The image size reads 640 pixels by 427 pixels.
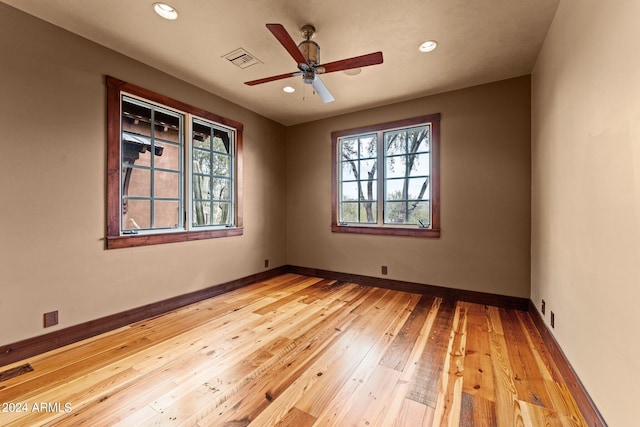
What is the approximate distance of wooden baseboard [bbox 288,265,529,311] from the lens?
317 centimetres

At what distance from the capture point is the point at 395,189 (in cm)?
398

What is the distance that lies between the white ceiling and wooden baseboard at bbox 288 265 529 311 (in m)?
2.62

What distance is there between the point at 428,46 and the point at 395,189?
74.0 inches

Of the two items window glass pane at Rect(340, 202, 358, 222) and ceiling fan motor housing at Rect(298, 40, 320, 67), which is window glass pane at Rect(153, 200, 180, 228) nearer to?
ceiling fan motor housing at Rect(298, 40, 320, 67)

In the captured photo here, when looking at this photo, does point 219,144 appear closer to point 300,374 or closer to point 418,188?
point 418,188

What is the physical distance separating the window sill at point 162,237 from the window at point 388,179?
176cm

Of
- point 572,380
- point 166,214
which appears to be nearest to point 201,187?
point 166,214

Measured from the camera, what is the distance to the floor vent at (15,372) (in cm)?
187

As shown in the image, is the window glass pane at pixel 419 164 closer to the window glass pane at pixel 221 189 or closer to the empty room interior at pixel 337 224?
the empty room interior at pixel 337 224

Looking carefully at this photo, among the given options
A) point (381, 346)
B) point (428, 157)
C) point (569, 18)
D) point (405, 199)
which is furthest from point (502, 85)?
point (381, 346)

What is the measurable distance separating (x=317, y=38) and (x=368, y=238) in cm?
272

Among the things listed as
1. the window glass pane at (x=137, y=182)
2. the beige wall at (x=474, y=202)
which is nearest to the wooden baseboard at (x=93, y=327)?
the window glass pane at (x=137, y=182)

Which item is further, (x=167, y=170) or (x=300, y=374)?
(x=167, y=170)

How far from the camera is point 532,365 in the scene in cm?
201
